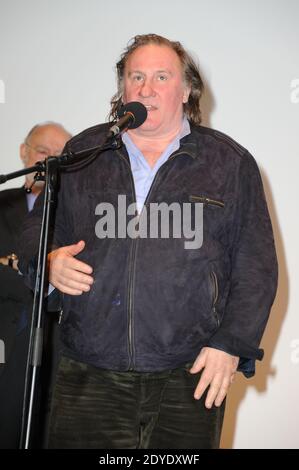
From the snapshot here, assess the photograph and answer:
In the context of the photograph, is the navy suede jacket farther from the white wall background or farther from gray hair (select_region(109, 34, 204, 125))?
the white wall background

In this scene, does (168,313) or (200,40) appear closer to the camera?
(168,313)

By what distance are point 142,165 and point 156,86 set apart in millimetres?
259

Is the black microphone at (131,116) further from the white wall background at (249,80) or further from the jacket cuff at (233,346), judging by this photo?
the white wall background at (249,80)

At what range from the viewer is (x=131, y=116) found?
6.02ft

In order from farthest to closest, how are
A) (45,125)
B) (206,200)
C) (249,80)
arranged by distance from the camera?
(45,125) → (249,80) → (206,200)

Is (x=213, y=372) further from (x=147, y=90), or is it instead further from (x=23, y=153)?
(x=23, y=153)

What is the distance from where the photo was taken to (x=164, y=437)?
1764 mm

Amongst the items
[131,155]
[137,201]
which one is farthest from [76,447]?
[131,155]

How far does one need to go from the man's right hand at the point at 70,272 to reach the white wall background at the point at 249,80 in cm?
152

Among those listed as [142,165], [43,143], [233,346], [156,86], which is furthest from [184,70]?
[43,143]
